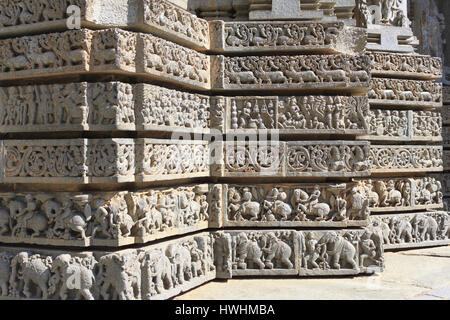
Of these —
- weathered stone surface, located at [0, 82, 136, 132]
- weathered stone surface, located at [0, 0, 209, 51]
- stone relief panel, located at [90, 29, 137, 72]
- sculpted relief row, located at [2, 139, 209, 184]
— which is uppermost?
weathered stone surface, located at [0, 0, 209, 51]

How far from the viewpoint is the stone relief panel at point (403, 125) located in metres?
6.97

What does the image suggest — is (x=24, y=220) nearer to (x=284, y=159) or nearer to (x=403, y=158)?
(x=284, y=159)

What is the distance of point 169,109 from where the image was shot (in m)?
4.70

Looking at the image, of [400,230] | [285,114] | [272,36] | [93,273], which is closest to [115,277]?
[93,273]

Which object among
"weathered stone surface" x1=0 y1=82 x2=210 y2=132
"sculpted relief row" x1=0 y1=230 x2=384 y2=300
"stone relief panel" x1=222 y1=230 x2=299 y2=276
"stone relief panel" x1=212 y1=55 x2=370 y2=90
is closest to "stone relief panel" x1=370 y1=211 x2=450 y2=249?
"sculpted relief row" x1=0 y1=230 x2=384 y2=300

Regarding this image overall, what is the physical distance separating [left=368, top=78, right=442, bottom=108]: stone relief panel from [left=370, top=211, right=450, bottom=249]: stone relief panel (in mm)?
1502

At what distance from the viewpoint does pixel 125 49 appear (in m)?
4.23

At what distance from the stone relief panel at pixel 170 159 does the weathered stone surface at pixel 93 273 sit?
62 centimetres

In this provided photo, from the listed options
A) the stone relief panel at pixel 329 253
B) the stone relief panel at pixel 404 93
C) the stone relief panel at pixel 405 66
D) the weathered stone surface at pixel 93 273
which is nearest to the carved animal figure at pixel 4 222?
the weathered stone surface at pixel 93 273

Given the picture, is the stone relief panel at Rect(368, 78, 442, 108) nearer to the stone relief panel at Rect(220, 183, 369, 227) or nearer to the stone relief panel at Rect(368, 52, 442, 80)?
the stone relief panel at Rect(368, 52, 442, 80)

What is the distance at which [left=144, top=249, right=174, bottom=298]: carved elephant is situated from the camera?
4.26m

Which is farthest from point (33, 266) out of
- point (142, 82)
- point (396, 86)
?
point (396, 86)

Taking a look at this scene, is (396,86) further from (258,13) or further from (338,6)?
(258,13)

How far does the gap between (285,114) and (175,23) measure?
4.81ft
